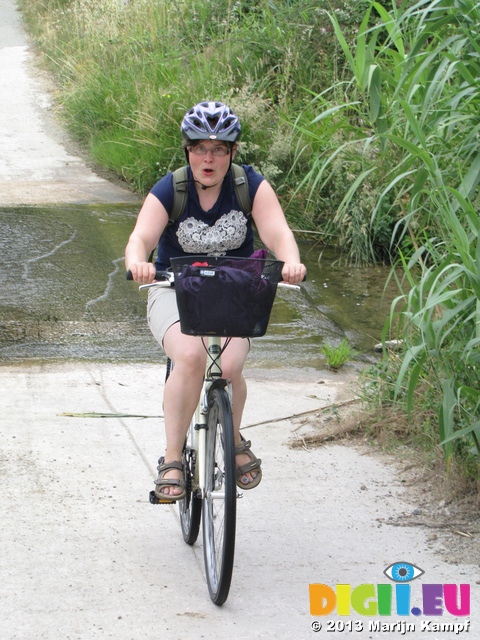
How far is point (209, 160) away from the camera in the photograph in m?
3.51

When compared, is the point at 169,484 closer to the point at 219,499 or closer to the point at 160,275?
the point at 219,499

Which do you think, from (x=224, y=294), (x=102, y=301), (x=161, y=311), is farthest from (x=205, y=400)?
(x=102, y=301)

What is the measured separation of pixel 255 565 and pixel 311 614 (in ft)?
1.32

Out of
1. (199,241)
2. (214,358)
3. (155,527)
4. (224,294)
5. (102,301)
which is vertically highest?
(224,294)

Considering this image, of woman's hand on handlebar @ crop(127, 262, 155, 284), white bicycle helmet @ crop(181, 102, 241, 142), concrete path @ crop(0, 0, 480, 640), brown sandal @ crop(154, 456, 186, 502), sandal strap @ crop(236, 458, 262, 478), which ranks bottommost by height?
concrete path @ crop(0, 0, 480, 640)

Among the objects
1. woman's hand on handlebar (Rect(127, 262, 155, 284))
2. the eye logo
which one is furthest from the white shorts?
the eye logo

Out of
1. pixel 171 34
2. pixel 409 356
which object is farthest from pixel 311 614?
pixel 171 34

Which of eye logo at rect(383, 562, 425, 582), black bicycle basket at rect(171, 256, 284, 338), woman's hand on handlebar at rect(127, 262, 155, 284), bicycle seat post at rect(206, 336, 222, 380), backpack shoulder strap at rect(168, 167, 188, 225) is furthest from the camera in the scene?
backpack shoulder strap at rect(168, 167, 188, 225)

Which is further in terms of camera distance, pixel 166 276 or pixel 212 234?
pixel 212 234

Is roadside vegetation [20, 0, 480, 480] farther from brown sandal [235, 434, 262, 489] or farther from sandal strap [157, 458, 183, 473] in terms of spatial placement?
sandal strap [157, 458, 183, 473]

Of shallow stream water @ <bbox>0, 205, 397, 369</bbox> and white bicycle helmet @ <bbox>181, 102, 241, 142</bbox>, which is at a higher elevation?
white bicycle helmet @ <bbox>181, 102, 241, 142</bbox>

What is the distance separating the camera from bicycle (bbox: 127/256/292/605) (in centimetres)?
301

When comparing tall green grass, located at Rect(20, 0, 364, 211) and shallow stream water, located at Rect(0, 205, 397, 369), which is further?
tall green grass, located at Rect(20, 0, 364, 211)

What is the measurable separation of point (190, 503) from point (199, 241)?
1056mm
